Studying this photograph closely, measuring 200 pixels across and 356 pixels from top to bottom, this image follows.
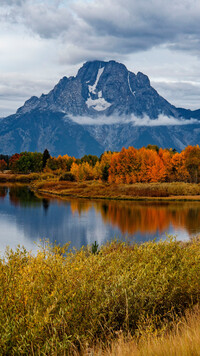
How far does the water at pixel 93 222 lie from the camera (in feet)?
130

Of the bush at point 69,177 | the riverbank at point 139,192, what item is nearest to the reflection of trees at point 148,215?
the riverbank at point 139,192

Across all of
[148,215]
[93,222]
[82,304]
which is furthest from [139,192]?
[82,304]

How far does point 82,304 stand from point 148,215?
1894 inches

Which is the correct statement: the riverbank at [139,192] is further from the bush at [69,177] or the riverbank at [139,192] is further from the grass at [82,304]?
the grass at [82,304]

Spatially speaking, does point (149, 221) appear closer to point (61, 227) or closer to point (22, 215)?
point (61, 227)

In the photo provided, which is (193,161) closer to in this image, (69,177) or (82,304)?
(69,177)

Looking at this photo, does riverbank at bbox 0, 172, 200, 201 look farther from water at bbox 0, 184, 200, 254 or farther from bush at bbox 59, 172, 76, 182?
bush at bbox 59, 172, 76, 182

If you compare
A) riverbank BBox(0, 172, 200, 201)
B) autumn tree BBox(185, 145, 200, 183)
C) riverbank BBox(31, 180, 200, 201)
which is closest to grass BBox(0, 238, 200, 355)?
riverbank BBox(0, 172, 200, 201)

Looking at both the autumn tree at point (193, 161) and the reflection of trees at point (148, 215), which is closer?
the reflection of trees at point (148, 215)

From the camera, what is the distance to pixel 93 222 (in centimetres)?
5094

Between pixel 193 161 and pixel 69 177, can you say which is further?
pixel 69 177

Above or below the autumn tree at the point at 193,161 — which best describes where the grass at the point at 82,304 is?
below

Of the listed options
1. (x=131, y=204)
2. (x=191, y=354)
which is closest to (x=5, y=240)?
(x=191, y=354)

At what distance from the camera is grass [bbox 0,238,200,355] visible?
846 centimetres
